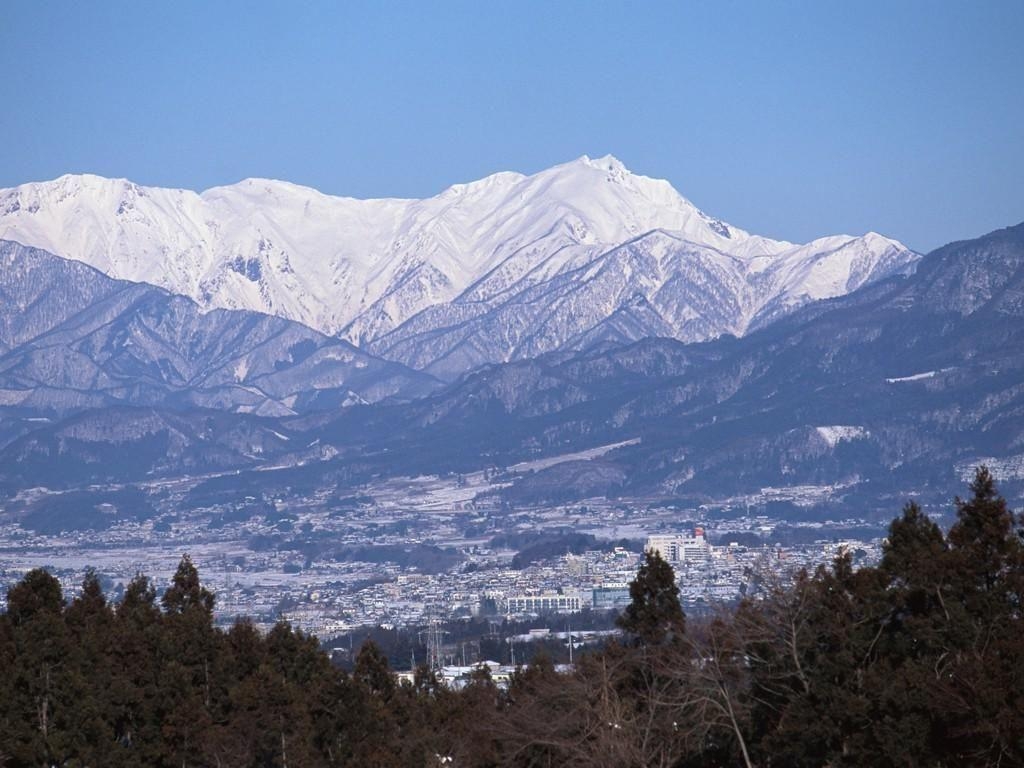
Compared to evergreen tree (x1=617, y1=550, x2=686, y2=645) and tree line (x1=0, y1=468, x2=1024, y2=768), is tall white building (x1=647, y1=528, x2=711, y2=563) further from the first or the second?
evergreen tree (x1=617, y1=550, x2=686, y2=645)

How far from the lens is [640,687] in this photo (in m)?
49.8

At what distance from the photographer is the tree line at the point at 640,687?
40719 mm

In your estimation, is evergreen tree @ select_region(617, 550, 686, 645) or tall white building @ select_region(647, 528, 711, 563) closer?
evergreen tree @ select_region(617, 550, 686, 645)

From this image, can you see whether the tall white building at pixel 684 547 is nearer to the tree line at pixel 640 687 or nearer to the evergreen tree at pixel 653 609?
the tree line at pixel 640 687

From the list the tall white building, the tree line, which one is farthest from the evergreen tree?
the tall white building

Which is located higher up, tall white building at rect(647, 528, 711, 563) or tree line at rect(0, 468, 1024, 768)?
tall white building at rect(647, 528, 711, 563)

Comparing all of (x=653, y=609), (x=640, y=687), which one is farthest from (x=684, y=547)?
(x=640, y=687)

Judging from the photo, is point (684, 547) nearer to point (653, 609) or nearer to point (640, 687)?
point (653, 609)

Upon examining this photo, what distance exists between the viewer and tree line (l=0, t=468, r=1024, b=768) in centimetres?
4072

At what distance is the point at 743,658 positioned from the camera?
46531 millimetres

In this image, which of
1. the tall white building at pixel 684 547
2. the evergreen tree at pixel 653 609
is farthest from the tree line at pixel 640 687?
the tall white building at pixel 684 547

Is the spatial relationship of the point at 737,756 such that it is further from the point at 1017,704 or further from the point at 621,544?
the point at 621,544

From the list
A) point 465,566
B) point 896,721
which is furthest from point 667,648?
point 465,566

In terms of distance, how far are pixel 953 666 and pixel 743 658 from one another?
7161mm
